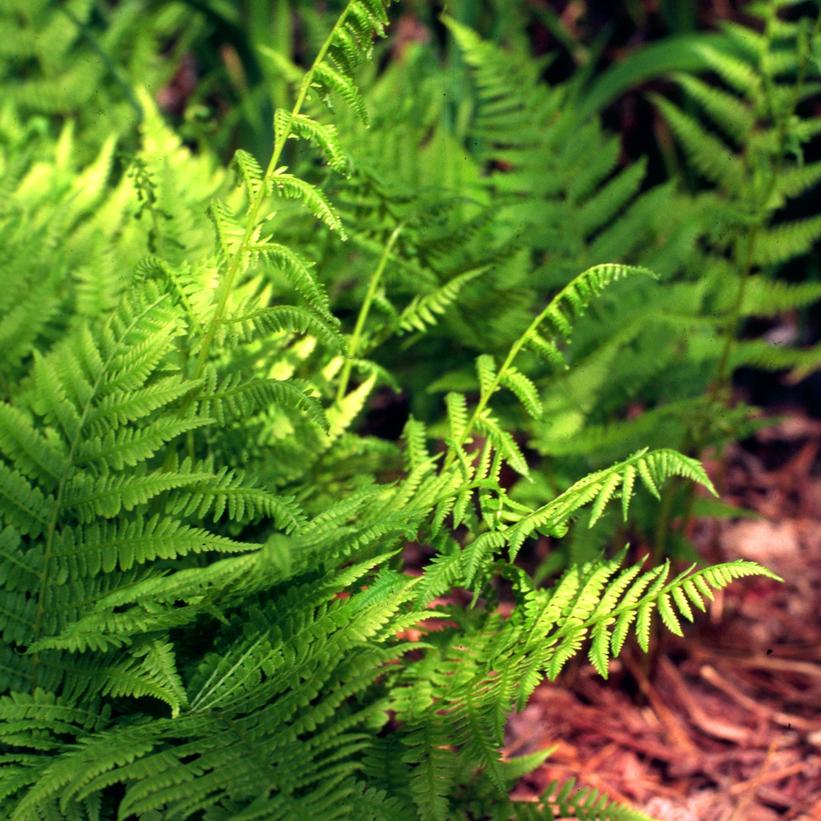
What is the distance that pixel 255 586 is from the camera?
1238 mm

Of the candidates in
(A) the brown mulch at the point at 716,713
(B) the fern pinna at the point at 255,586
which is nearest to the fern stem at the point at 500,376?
(B) the fern pinna at the point at 255,586

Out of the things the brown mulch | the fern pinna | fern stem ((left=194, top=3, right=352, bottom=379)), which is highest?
fern stem ((left=194, top=3, right=352, bottom=379))

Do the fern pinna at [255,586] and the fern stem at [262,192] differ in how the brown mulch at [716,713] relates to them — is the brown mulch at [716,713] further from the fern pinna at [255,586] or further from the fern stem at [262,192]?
the fern stem at [262,192]

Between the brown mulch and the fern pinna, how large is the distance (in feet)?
1.62

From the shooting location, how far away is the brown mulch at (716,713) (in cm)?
179

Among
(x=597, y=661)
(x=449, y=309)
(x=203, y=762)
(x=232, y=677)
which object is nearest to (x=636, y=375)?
(x=449, y=309)

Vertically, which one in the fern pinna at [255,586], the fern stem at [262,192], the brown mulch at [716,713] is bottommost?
the brown mulch at [716,713]

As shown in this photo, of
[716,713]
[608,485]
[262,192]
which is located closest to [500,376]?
[608,485]

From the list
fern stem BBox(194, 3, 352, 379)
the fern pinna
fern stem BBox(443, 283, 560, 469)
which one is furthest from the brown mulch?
fern stem BBox(194, 3, 352, 379)

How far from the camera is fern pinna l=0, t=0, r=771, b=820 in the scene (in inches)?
46.6

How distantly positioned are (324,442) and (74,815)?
2.05 ft

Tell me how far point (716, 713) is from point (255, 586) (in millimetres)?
1198

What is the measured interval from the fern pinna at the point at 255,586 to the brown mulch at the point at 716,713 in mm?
493

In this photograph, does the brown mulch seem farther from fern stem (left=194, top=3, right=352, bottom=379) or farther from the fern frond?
fern stem (left=194, top=3, right=352, bottom=379)
